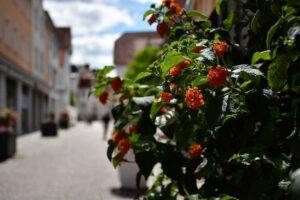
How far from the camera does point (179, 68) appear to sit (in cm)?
372

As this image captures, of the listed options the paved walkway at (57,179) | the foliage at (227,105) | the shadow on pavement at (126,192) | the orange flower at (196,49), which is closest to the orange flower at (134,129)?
the foliage at (227,105)

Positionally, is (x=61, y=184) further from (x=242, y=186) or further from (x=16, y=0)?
(x=16, y=0)

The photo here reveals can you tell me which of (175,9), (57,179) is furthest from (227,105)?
(57,179)

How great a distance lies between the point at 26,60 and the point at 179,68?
31580 millimetres

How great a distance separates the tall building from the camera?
1073 inches

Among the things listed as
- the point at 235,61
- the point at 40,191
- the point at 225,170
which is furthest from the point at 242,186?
the point at 40,191

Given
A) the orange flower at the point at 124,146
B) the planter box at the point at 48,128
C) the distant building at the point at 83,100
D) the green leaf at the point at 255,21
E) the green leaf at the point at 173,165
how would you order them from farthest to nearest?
the distant building at the point at 83,100, the planter box at the point at 48,128, the orange flower at the point at 124,146, the green leaf at the point at 173,165, the green leaf at the point at 255,21

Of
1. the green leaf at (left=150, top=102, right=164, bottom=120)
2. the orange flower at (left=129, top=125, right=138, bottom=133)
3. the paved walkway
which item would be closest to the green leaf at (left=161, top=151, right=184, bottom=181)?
the green leaf at (left=150, top=102, right=164, bottom=120)

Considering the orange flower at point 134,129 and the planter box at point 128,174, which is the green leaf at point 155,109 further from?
the planter box at point 128,174

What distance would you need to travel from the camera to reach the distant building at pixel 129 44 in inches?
3029

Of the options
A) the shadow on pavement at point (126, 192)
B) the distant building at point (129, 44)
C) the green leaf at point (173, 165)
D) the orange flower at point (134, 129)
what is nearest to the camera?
the green leaf at point (173, 165)

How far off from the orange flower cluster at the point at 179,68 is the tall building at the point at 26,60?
2199 cm

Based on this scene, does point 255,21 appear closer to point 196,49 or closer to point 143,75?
point 196,49

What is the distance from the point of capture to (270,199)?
3559mm
